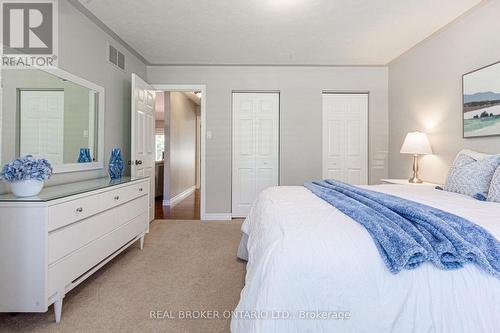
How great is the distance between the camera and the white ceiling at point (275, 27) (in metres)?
2.52

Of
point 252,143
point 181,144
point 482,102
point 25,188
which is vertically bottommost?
point 25,188

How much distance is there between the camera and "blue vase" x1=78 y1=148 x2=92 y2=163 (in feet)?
8.54

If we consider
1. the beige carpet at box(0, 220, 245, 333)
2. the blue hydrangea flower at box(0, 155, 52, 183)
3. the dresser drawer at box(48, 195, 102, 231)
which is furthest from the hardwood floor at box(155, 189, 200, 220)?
the blue hydrangea flower at box(0, 155, 52, 183)

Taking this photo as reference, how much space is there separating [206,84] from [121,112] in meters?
1.37

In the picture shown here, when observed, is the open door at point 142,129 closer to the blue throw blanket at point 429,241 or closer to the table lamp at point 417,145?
the blue throw blanket at point 429,241

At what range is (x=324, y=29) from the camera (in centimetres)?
299

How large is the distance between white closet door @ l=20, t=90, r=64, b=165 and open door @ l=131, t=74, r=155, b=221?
963mm

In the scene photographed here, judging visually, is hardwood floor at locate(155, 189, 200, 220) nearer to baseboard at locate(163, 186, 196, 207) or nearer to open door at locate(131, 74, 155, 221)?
baseboard at locate(163, 186, 196, 207)

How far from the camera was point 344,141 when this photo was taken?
171 inches

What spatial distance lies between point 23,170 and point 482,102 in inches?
146

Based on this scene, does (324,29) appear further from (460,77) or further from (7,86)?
(7,86)

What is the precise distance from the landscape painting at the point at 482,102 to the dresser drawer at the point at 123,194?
337 cm

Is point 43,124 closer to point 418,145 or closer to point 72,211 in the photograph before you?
point 72,211

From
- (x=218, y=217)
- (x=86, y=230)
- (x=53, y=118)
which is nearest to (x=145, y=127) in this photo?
(x=53, y=118)
